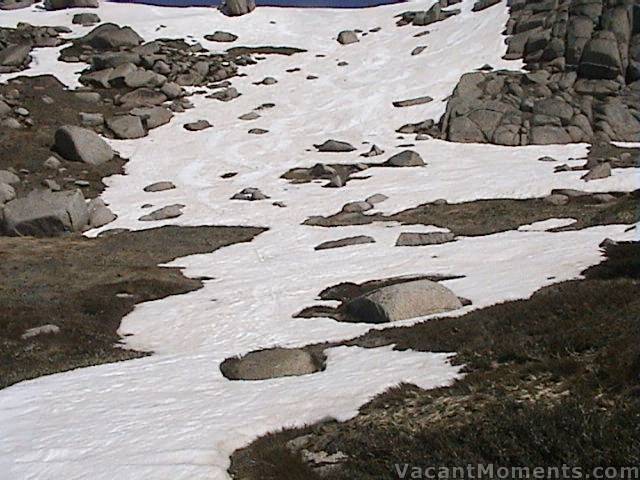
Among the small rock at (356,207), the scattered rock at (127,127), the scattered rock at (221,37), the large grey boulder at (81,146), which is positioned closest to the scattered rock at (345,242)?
the small rock at (356,207)

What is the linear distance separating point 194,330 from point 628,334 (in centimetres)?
1706

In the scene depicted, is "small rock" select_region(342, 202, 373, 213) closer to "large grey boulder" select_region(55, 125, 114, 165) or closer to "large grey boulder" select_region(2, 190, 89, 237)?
"large grey boulder" select_region(2, 190, 89, 237)

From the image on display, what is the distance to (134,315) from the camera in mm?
27781

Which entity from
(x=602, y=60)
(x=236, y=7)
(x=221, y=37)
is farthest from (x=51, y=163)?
(x=236, y=7)

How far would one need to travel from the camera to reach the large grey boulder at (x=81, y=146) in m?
65.5

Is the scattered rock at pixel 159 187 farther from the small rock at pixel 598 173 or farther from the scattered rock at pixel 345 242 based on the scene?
the small rock at pixel 598 173

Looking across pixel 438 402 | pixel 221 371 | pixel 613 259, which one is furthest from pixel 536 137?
pixel 438 402

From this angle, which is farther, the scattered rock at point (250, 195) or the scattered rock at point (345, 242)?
the scattered rock at point (250, 195)

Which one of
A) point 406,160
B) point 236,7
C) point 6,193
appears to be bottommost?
point 406,160

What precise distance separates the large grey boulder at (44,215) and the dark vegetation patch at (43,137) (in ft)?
A: 25.9

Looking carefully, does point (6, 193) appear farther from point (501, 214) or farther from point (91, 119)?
point (501, 214)

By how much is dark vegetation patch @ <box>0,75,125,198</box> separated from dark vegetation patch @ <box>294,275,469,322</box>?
119 feet

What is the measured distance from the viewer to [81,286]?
106 feet

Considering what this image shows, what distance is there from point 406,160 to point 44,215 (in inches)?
1253
